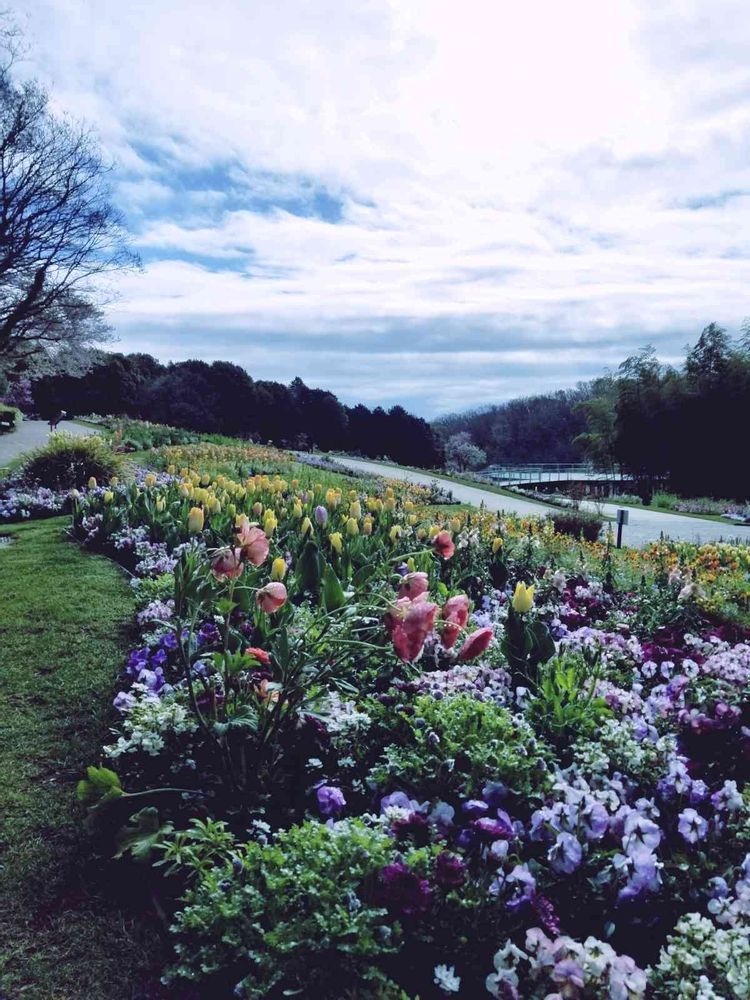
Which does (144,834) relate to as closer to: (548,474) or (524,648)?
(524,648)

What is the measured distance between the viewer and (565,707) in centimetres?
286

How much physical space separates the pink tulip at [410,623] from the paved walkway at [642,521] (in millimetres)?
8613

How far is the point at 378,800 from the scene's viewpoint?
8.36 ft

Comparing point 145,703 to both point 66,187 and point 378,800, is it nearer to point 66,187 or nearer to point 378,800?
point 378,800

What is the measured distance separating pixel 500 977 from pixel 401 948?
28 cm

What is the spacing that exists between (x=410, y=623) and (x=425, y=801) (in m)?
0.75

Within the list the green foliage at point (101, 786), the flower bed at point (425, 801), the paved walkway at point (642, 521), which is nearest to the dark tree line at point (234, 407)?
the paved walkway at point (642, 521)

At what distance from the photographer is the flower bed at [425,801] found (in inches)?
73.7

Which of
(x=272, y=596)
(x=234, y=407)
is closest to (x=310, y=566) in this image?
(x=272, y=596)

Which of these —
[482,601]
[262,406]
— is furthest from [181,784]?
[262,406]

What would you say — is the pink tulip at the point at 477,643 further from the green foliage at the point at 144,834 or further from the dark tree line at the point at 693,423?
the dark tree line at the point at 693,423

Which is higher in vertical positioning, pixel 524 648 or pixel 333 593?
pixel 333 593

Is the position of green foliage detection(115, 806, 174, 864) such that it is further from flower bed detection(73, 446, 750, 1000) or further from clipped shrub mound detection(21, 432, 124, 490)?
clipped shrub mound detection(21, 432, 124, 490)

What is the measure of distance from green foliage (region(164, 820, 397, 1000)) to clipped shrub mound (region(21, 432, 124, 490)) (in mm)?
9596
